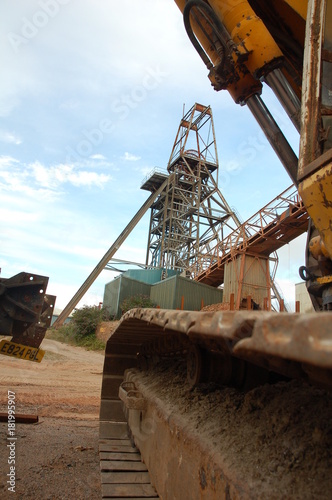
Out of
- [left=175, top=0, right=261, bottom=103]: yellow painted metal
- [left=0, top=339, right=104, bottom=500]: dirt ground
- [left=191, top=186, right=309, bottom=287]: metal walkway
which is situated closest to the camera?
[left=0, top=339, right=104, bottom=500]: dirt ground

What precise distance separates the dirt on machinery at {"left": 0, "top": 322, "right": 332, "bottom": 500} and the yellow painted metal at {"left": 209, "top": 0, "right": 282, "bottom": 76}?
2578 mm

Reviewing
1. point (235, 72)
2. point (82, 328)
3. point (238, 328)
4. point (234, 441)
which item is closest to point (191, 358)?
point (234, 441)

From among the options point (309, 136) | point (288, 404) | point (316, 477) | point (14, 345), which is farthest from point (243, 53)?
point (14, 345)

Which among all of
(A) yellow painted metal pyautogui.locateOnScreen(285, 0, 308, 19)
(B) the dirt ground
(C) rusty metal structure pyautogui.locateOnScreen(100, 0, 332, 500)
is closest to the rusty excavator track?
(C) rusty metal structure pyautogui.locateOnScreen(100, 0, 332, 500)

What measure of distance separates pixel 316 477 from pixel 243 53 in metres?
3.28

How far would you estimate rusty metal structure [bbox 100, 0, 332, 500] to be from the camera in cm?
83

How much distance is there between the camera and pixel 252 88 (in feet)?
11.6

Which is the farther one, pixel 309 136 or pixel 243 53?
pixel 243 53

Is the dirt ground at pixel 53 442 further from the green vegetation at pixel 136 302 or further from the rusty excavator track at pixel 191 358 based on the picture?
the green vegetation at pixel 136 302

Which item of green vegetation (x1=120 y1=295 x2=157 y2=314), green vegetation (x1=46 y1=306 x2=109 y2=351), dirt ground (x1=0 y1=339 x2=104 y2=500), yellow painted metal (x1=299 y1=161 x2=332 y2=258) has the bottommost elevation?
dirt ground (x1=0 y1=339 x2=104 y2=500)

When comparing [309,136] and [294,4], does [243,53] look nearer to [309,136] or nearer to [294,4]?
[294,4]

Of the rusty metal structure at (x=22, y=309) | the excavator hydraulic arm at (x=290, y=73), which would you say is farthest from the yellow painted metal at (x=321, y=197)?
the rusty metal structure at (x=22, y=309)

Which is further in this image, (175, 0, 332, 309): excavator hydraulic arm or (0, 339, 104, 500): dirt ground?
(0, 339, 104, 500): dirt ground

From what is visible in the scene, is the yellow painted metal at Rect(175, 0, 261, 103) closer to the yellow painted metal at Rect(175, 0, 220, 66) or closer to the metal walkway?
the yellow painted metal at Rect(175, 0, 220, 66)
